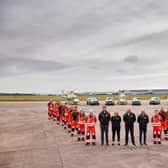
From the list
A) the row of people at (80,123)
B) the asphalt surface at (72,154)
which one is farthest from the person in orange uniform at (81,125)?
the asphalt surface at (72,154)

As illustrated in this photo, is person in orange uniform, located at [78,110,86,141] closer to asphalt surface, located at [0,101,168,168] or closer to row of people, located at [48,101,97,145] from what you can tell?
row of people, located at [48,101,97,145]

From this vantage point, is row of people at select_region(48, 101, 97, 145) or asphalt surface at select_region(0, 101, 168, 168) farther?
row of people at select_region(48, 101, 97, 145)

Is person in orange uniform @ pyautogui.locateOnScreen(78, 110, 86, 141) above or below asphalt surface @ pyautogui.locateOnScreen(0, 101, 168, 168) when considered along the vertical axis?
above

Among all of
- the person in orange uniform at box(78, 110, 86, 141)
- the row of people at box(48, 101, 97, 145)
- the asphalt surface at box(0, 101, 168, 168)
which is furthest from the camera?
the person in orange uniform at box(78, 110, 86, 141)

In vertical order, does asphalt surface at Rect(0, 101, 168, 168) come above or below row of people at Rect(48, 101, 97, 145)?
below

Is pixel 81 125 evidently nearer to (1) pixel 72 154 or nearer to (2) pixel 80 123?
(2) pixel 80 123

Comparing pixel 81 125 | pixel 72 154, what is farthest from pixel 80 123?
pixel 72 154

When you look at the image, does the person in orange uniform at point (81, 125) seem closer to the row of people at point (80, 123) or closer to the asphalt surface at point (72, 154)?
the row of people at point (80, 123)

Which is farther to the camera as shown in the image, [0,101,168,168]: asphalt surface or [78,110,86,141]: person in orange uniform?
[78,110,86,141]: person in orange uniform

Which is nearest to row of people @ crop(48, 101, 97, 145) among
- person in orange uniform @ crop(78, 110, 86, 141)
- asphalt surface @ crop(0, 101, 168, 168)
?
person in orange uniform @ crop(78, 110, 86, 141)

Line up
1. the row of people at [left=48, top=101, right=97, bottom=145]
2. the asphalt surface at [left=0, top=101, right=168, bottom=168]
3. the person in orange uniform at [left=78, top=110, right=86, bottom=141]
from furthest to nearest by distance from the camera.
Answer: the person in orange uniform at [left=78, top=110, right=86, bottom=141] → the row of people at [left=48, top=101, right=97, bottom=145] → the asphalt surface at [left=0, top=101, right=168, bottom=168]

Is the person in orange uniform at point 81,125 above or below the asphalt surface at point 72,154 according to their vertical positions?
above

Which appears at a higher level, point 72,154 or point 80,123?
point 80,123

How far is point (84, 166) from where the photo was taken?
745cm
